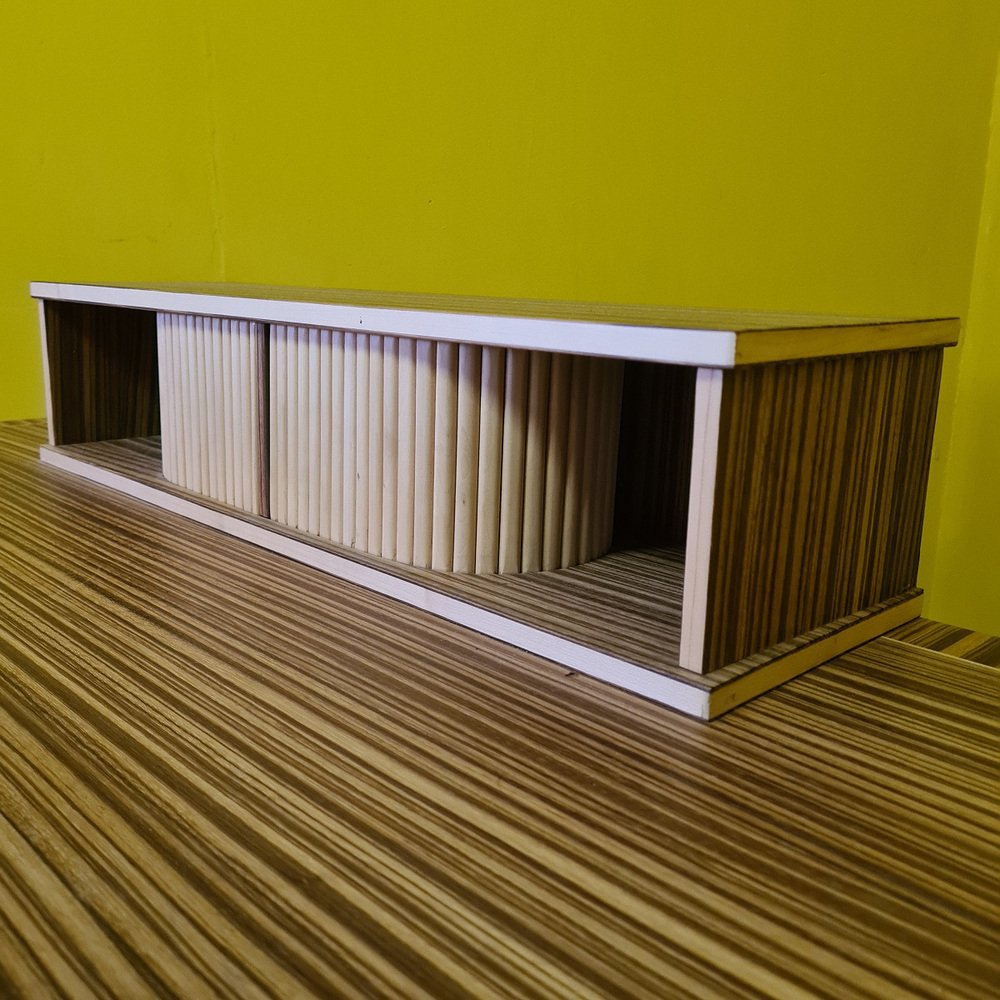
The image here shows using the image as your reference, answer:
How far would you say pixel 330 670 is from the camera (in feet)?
1.77

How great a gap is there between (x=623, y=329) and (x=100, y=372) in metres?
0.74

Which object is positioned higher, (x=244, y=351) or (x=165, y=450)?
(x=244, y=351)

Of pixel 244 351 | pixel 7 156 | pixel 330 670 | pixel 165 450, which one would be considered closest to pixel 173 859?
pixel 330 670

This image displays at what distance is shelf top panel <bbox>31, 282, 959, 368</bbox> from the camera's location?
17.7 inches

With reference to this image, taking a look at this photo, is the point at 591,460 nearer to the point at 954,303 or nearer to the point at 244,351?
the point at 244,351

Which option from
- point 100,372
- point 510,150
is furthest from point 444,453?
point 510,150

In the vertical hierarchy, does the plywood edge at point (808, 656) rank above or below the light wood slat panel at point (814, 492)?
below

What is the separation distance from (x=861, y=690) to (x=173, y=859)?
0.36 m

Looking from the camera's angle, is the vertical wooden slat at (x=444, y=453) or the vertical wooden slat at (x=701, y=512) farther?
the vertical wooden slat at (x=444, y=453)

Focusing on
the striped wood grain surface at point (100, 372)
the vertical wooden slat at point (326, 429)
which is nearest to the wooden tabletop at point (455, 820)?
the vertical wooden slat at point (326, 429)

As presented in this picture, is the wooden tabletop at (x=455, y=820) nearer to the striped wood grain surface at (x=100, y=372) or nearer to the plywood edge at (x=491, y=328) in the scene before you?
the plywood edge at (x=491, y=328)

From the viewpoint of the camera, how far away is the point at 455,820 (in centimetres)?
40

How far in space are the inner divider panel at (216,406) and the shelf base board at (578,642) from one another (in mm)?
22

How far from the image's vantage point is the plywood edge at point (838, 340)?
452mm
